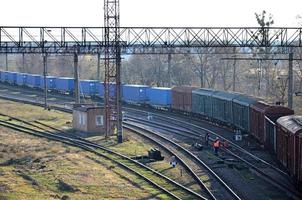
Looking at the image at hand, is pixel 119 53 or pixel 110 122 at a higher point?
pixel 119 53

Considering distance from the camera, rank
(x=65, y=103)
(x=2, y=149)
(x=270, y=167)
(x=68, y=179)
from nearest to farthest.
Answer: (x=68, y=179)
(x=270, y=167)
(x=2, y=149)
(x=65, y=103)

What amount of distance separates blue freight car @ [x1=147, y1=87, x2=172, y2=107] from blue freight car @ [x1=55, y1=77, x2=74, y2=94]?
15.8m

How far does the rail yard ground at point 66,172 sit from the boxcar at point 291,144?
16.2 ft

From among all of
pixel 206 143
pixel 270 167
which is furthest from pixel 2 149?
pixel 270 167

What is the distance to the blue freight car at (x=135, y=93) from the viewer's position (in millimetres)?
64750

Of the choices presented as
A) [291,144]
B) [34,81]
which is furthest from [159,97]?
[291,144]

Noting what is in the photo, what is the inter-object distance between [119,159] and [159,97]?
26184 millimetres

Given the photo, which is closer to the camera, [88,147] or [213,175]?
[213,175]

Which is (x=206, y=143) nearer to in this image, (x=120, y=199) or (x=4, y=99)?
(x=120, y=199)

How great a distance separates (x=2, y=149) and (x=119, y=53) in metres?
11.7

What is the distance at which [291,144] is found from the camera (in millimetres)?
26234

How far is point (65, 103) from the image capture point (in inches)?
2692

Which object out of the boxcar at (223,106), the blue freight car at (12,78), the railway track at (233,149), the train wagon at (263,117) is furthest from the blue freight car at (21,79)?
the train wagon at (263,117)
